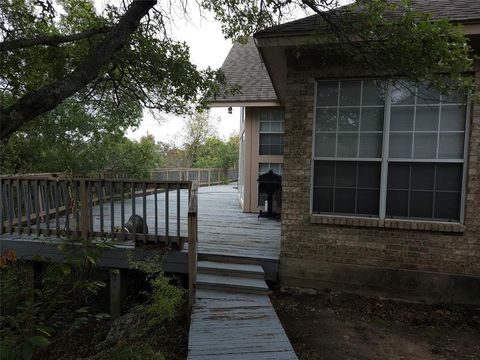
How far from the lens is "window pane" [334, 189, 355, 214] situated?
4.89 m

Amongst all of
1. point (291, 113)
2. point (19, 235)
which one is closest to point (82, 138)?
point (19, 235)

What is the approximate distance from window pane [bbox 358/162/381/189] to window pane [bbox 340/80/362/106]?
0.90 m

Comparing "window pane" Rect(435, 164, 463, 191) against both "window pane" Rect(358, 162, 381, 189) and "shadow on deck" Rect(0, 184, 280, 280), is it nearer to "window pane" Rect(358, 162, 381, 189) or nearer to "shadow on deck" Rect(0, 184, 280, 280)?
"window pane" Rect(358, 162, 381, 189)

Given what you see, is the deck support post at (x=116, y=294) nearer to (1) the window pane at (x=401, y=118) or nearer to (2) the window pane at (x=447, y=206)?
(1) the window pane at (x=401, y=118)

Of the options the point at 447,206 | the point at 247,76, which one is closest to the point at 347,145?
the point at 447,206

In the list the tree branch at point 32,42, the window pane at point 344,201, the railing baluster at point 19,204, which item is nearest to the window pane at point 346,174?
A: the window pane at point 344,201

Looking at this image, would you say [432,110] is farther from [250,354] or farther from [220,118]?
[220,118]

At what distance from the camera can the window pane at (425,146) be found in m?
4.55

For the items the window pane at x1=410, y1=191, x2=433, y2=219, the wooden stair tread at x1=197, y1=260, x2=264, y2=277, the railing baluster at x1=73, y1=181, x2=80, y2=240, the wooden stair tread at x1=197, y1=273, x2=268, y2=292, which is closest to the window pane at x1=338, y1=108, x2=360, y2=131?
the window pane at x1=410, y1=191, x2=433, y2=219

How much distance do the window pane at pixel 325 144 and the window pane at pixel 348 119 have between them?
0.61 feet

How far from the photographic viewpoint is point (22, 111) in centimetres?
260

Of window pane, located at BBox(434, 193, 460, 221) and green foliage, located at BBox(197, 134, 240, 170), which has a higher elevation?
green foliage, located at BBox(197, 134, 240, 170)

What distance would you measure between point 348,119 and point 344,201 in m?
1.21

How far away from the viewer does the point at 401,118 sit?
4.65 metres
